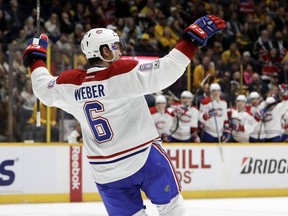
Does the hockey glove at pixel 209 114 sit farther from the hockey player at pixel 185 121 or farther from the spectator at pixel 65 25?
the spectator at pixel 65 25

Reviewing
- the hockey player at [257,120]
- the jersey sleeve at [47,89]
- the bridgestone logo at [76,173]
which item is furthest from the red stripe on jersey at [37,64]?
Result: the hockey player at [257,120]

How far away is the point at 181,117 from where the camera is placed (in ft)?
28.5

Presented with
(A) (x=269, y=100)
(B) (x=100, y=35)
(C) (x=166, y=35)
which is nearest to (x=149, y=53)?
(A) (x=269, y=100)

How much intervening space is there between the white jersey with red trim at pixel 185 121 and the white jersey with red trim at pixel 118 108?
5.22 m

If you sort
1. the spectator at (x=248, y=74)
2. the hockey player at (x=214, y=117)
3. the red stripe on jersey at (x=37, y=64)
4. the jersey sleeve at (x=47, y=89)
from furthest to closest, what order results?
the spectator at (x=248, y=74)
the hockey player at (x=214, y=117)
the red stripe on jersey at (x=37, y=64)
the jersey sleeve at (x=47, y=89)

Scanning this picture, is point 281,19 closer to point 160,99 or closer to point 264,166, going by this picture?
point 264,166

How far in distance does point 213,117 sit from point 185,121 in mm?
393

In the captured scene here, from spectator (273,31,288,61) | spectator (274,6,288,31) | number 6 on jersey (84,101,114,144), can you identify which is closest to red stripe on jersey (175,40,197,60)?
number 6 on jersey (84,101,114,144)

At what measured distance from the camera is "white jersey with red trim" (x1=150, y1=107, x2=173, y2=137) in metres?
8.53

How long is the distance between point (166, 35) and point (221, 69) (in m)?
2.29

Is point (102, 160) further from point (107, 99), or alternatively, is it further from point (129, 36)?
point (129, 36)

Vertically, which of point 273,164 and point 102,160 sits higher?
point 102,160

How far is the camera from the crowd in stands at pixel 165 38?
7.84m

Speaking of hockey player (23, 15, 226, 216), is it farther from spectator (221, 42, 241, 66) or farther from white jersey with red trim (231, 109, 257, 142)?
spectator (221, 42, 241, 66)
